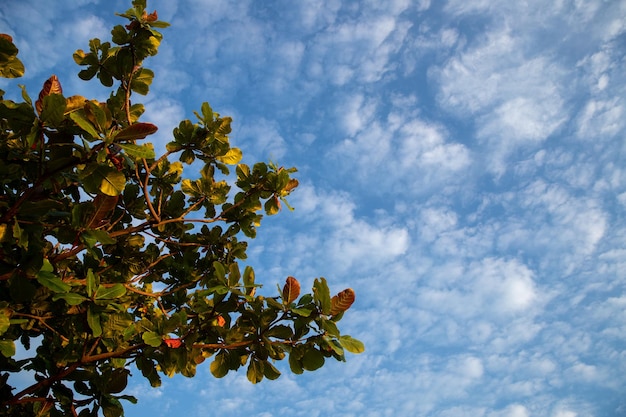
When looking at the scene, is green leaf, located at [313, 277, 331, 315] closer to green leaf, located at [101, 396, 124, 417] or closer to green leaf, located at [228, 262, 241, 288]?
green leaf, located at [228, 262, 241, 288]

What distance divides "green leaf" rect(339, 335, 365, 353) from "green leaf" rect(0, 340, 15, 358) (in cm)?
186

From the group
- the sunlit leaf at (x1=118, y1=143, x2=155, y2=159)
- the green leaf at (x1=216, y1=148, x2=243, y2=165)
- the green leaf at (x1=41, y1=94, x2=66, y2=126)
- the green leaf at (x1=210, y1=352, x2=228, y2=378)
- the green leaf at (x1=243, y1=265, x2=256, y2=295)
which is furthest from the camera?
the green leaf at (x1=216, y1=148, x2=243, y2=165)

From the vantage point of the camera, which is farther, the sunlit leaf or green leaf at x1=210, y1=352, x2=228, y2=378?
green leaf at x1=210, y1=352, x2=228, y2=378

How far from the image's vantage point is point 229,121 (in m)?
3.34

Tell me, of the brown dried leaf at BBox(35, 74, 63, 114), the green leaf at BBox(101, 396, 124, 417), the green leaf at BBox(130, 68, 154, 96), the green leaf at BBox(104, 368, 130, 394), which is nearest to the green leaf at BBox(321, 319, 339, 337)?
the green leaf at BBox(104, 368, 130, 394)

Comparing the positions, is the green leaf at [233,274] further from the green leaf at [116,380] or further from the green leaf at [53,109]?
the green leaf at [53,109]

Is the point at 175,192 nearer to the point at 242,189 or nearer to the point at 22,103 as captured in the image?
the point at 242,189

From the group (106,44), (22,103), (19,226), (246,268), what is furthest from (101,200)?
(106,44)

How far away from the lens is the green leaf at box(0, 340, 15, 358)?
243 cm

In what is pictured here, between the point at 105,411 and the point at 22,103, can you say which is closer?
the point at 22,103

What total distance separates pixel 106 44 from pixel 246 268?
2019 millimetres

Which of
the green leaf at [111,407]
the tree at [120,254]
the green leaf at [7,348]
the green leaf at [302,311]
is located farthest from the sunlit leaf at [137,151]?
the green leaf at [111,407]

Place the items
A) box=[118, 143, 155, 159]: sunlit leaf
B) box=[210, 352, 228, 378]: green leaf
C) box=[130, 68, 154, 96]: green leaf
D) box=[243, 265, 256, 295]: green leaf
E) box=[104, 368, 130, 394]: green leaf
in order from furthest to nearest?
box=[130, 68, 154, 96]: green leaf < box=[104, 368, 130, 394]: green leaf < box=[210, 352, 228, 378]: green leaf < box=[243, 265, 256, 295]: green leaf < box=[118, 143, 155, 159]: sunlit leaf

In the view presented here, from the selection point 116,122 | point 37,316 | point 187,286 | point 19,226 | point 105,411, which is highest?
point 116,122
